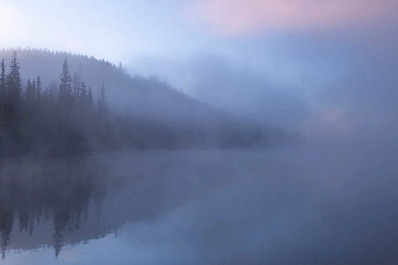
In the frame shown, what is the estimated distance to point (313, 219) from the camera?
21.0 meters

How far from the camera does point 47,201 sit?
26.0 meters

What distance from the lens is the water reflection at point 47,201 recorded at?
62.8 feet

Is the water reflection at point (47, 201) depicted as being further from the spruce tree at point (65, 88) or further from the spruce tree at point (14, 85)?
the spruce tree at point (65, 88)

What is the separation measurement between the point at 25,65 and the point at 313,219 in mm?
168039

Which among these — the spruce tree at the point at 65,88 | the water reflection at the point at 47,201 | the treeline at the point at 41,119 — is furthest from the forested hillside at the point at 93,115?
Answer: the water reflection at the point at 47,201

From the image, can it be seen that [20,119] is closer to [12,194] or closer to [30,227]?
[12,194]

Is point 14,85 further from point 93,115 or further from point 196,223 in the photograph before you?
point 196,223

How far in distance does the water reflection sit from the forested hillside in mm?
18878

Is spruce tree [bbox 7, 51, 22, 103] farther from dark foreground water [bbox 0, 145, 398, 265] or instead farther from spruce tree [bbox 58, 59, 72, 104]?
dark foreground water [bbox 0, 145, 398, 265]

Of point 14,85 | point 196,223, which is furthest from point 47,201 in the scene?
point 14,85

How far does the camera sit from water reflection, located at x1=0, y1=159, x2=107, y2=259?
1914cm

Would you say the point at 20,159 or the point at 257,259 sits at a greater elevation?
the point at 20,159

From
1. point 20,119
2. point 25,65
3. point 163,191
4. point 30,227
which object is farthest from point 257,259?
point 25,65

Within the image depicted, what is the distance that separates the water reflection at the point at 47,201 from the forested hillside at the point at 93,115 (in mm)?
18878
